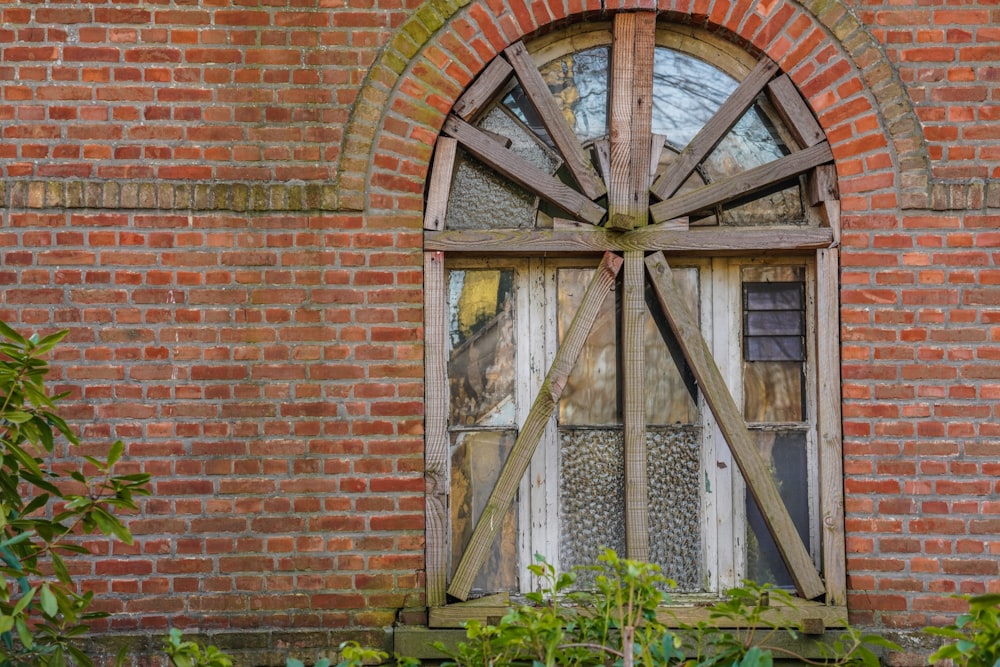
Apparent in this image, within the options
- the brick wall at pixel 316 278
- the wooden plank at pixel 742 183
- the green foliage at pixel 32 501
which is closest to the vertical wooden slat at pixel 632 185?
the wooden plank at pixel 742 183

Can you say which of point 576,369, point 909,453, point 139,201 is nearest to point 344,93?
point 139,201

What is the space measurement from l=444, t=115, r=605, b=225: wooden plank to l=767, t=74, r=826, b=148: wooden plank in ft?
3.01

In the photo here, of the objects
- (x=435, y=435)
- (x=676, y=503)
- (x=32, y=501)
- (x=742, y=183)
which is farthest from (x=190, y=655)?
(x=742, y=183)

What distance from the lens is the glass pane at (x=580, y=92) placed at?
172 inches

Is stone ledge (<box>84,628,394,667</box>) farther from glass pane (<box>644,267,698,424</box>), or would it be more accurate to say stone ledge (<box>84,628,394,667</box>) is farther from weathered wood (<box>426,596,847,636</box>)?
glass pane (<box>644,267,698,424</box>)

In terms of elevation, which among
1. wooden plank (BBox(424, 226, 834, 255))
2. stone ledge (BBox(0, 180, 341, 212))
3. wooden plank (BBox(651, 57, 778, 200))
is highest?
wooden plank (BBox(651, 57, 778, 200))

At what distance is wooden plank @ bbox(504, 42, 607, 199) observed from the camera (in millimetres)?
4195

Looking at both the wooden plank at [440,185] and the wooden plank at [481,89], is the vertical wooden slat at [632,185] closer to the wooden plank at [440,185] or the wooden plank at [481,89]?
the wooden plank at [481,89]

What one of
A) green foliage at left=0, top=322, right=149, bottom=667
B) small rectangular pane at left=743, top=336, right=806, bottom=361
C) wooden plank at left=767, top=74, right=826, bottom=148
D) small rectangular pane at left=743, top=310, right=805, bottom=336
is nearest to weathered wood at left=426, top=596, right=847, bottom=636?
small rectangular pane at left=743, top=336, right=806, bottom=361

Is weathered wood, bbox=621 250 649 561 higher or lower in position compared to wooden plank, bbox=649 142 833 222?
lower

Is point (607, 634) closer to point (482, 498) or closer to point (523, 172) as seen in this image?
point (482, 498)

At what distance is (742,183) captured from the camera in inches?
165

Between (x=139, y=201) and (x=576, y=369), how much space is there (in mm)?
2036

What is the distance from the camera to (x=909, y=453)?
4043 millimetres
